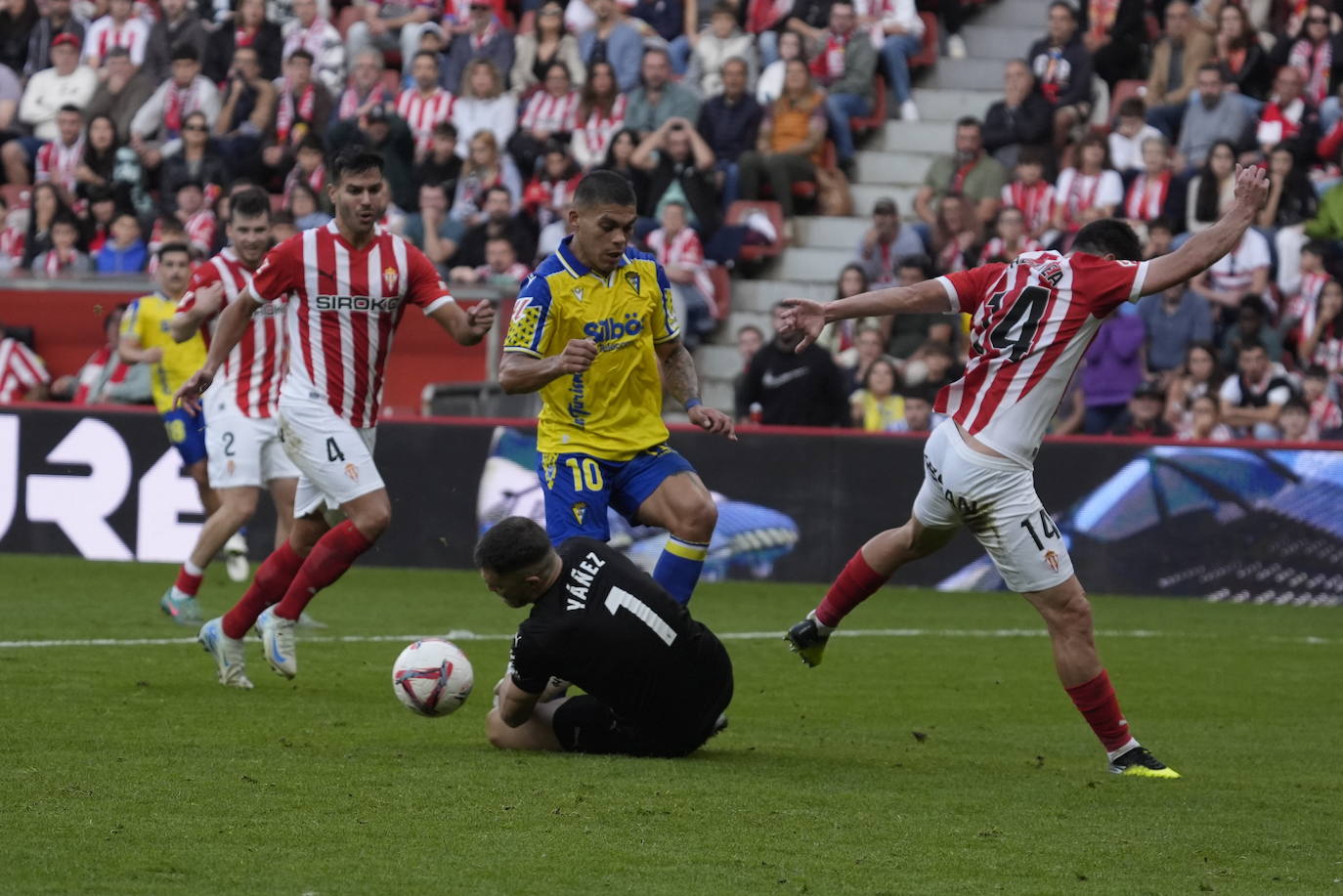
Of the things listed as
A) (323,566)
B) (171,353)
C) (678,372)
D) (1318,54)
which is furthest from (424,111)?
(678,372)

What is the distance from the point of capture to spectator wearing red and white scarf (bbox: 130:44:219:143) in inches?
927

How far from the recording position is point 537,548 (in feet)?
24.0

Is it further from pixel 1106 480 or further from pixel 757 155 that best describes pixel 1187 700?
pixel 757 155

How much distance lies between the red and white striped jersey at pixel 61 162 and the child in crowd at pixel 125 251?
76.7 inches

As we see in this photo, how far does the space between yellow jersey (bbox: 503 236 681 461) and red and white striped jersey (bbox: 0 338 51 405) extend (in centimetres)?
1273

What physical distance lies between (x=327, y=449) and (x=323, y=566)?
564mm

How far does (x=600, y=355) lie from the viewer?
28.9 ft

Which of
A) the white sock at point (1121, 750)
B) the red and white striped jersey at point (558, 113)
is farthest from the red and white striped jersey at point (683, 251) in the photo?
the white sock at point (1121, 750)

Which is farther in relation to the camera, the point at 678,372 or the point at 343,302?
the point at 343,302

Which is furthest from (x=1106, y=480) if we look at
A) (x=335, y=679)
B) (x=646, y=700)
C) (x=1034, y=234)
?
(x=646, y=700)

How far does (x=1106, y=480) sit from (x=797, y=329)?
8.62 metres

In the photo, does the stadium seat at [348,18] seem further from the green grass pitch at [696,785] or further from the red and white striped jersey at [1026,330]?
the red and white striped jersey at [1026,330]

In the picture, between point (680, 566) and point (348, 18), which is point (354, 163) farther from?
point (348, 18)

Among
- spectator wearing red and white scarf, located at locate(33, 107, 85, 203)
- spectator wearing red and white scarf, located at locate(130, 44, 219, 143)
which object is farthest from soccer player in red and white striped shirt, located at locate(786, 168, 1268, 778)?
spectator wearing red and white scarf, located at locate(130, 44, 219, 143)
